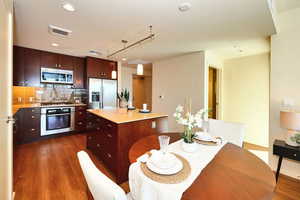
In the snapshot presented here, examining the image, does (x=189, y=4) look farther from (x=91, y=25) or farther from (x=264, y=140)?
(x=264, y=140)

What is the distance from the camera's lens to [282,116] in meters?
1.91

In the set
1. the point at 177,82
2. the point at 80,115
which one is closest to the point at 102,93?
the point at 80,115

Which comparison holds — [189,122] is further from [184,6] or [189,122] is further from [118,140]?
[184,6]

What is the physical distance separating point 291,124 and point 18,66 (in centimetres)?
544

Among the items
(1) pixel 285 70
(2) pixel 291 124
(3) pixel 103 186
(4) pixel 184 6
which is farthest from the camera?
(1) pixel 285 70

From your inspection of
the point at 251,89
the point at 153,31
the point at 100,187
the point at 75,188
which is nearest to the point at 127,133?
the point at 75,188

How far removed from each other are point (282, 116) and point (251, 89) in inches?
77.4

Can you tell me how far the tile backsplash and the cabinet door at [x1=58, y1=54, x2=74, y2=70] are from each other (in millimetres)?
585

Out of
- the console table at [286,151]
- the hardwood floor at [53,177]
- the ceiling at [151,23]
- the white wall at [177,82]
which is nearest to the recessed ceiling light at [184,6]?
the ceiling at [151,23]

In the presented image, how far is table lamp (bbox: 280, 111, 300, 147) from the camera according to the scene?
1.76 m

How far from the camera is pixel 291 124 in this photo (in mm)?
1793

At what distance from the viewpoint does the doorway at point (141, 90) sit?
7.06m

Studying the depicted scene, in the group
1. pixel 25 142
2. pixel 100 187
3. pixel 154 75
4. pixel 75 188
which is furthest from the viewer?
pixel 154 75

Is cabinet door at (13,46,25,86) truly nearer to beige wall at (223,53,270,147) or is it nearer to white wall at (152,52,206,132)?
white wall at (152,52,206,132)
